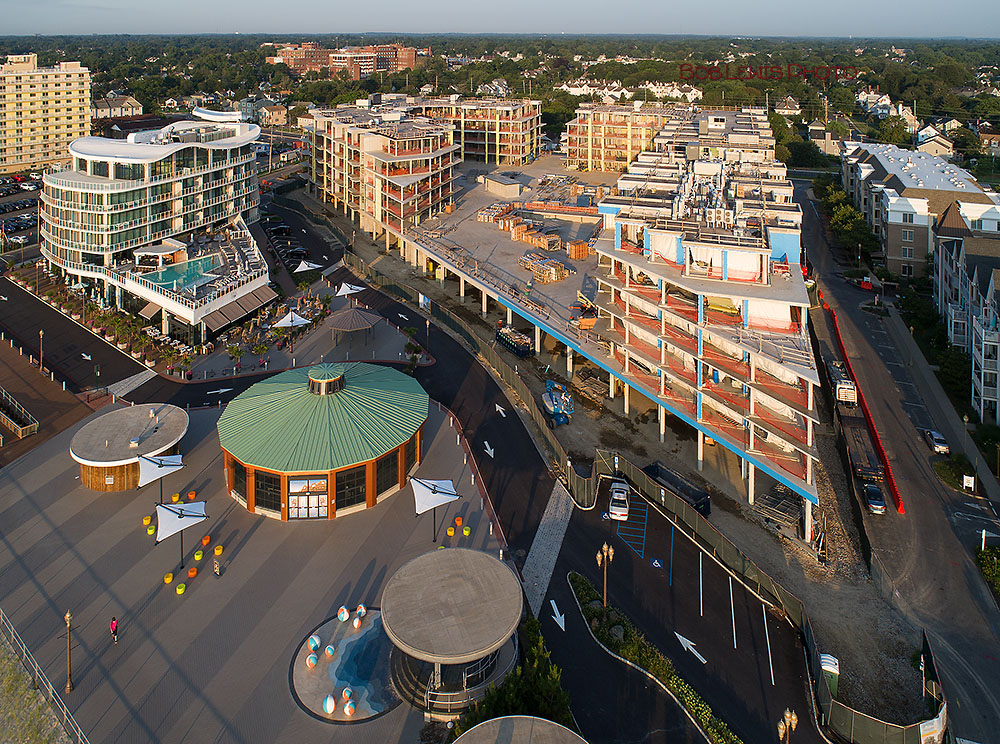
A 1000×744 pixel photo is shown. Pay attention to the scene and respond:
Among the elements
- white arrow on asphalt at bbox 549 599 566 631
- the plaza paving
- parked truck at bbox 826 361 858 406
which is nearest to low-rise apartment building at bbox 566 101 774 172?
parked truck at bbox 826 361 858 406

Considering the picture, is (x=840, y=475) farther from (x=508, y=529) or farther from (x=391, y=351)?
(x=391, y=351)

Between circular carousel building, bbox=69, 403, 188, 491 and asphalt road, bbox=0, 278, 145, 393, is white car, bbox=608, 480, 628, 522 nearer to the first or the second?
circular carousel building, bbox=69, 403, 188, 491

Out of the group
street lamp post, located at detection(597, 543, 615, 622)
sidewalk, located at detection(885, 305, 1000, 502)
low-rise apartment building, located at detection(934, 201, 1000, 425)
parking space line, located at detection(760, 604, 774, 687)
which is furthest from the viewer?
low-rise apartment building, located at detection(934, 201, 1000, 425)

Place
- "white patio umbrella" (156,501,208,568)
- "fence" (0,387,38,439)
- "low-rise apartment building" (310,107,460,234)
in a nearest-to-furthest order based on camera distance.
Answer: "white patio umbrella" (156,501,208,568) < "fence" (0,387,38,439) < "low-rise apartment building" (310,107,460,234)

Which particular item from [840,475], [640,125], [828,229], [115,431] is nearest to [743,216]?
[840,475]

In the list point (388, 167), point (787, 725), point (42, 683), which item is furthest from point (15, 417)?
point (388, 167)

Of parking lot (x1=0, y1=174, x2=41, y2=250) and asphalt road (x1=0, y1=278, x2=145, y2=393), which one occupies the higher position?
parking lot (x1=0, y1=174, x2=41, y2=250)
